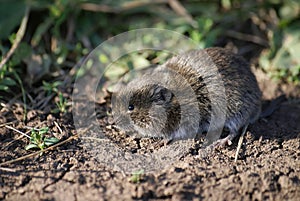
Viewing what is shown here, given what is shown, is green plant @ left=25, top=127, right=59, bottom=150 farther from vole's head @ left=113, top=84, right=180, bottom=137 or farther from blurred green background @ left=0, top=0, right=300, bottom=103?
blurred green background @ left=0, top=0, right=300, bottom=103

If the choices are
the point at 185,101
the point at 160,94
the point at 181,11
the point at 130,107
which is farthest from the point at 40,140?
the point at 181,11

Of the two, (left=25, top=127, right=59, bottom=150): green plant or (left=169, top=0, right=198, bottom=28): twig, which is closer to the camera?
(left=25, top=127, right=59, bottom=150): green plant

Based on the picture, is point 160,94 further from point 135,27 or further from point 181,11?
point 181,11

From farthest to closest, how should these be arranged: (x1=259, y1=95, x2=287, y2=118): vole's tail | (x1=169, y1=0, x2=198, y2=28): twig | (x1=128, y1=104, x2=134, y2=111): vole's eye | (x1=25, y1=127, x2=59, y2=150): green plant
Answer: (x1=169, y1=0, x2=198, y2=28): twig < (x1=259, y1=95, x2=287, y2=118): vole's tail < (x1=128, y1=104, x2=134, y2=111): vole's eye < (x1=25, y1=127, x2=59, y2=150): green plant

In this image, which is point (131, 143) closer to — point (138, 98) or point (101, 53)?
point (138, 98)

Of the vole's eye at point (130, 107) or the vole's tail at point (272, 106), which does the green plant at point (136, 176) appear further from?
the vole's tail at point (272, 106)

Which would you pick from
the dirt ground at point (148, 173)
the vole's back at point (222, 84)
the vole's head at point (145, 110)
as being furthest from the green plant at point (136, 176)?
the vole's back at point (222, 84)

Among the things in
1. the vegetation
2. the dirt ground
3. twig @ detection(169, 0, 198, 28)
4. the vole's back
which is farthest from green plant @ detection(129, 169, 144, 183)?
twig @ detection(169, 0, 198, 28)

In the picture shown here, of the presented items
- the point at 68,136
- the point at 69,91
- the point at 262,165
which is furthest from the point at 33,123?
the point at 262,165
